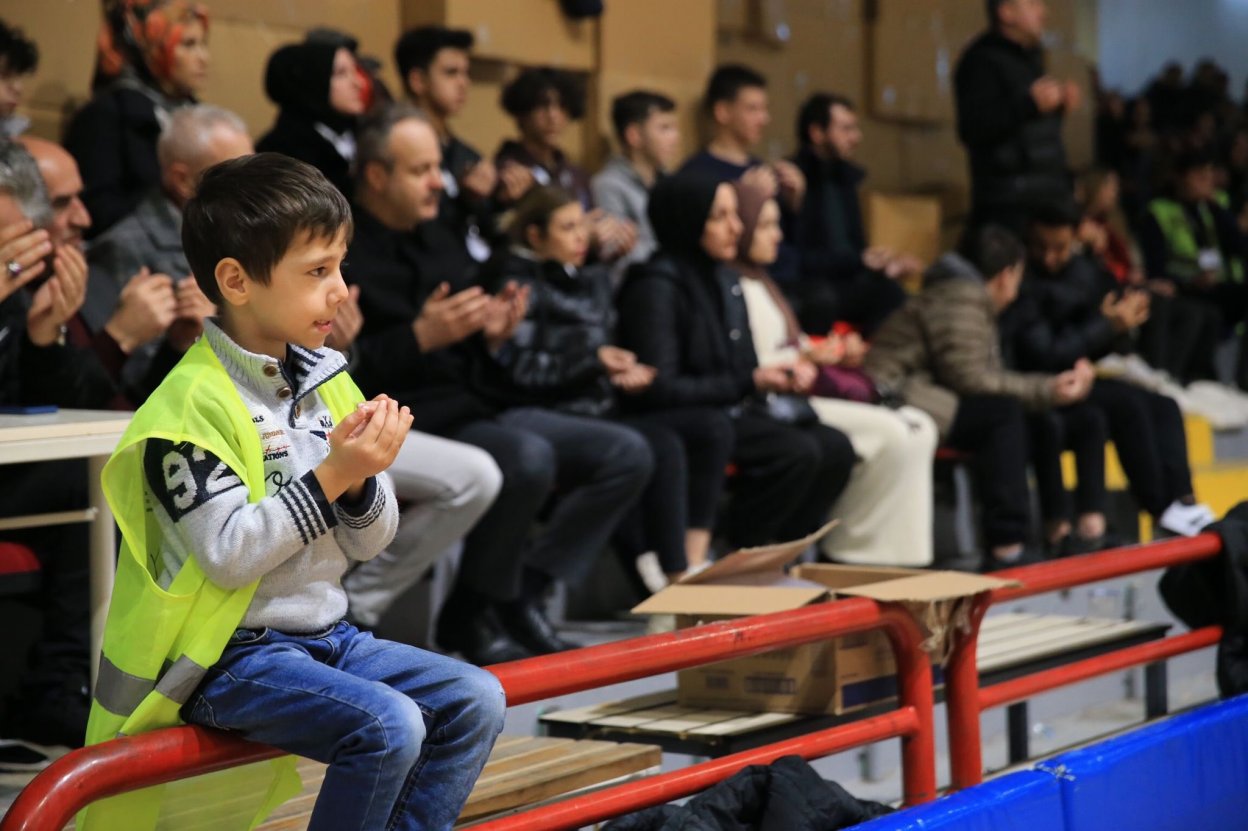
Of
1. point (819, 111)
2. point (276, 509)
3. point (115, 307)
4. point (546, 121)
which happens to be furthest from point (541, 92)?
point (276, 509)

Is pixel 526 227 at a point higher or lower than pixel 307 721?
higher

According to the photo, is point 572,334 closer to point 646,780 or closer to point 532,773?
point 532,773

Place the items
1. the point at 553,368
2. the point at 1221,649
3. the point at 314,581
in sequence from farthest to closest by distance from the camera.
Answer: the point at 553,368
the point at 1221,649
the point at 314,581

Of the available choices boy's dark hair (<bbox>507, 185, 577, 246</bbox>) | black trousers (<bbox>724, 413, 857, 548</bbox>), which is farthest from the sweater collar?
black trousers (<bbox>724, 413, 857, 548</bbox>)

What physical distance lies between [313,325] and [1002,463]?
3.53m

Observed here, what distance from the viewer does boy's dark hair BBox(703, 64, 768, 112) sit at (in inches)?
233

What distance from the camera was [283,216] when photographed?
175 cm

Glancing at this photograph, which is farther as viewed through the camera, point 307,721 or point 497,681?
point 497,681

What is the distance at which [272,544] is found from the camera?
1697 mm

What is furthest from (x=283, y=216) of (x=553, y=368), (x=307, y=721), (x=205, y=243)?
(x=553, y=368)

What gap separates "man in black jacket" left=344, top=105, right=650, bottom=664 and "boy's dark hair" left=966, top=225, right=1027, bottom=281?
6.37 feet

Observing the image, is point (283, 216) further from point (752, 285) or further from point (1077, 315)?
point (1077, 315)

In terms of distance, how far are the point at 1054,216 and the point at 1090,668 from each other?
3.18m

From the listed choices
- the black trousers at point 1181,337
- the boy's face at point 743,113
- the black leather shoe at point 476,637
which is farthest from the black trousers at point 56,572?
the black trousers at point 1181,337
